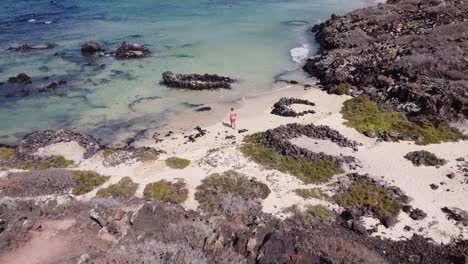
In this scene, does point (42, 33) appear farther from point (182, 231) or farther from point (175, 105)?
point (182, 231)

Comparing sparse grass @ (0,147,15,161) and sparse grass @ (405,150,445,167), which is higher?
sparse grass @ (405,150,445,167)

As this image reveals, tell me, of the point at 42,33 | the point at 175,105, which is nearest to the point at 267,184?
the point at 175,105

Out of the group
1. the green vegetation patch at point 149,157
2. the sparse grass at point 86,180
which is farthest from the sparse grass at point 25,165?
the green vegetation patch at point 149,157

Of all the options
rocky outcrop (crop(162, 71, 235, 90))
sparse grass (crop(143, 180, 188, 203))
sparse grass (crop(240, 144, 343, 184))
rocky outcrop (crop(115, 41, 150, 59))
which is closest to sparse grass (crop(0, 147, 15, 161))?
sparse grass (crop(143, 180, 188, 203))

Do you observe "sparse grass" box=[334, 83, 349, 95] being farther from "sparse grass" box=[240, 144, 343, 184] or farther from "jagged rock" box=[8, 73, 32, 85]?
"jagged rock" box=[8, 73, 32, 85]

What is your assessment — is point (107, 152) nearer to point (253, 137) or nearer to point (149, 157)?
point (149, 157)

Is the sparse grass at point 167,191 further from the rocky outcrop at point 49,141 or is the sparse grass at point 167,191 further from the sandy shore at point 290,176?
the rocky outcrop at point 49,141
